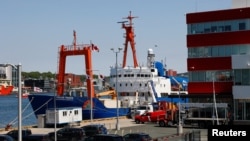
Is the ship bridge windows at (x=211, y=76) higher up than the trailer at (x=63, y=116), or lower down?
higher up

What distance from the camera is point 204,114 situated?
50750 millimetres

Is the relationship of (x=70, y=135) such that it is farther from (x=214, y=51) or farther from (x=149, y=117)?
(x=214, y=51)

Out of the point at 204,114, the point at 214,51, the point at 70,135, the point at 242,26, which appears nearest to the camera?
the point at 70,135

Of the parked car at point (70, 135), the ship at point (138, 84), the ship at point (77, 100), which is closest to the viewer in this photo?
the parked car at point (70, 135)

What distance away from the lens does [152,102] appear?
Result: 245 ft

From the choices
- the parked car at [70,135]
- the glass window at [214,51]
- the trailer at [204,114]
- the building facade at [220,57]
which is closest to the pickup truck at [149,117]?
the building facade at [220,57]

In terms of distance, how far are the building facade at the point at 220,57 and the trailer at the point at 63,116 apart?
43.5 feet

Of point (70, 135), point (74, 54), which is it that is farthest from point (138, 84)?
point (70, 135)

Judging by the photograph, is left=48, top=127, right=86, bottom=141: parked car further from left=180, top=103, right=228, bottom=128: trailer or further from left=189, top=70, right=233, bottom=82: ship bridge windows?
left=189, top=70, right=233, bottom=82: ship bridge windows

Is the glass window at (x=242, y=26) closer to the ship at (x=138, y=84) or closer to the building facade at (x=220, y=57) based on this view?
the building facade at (x=220, y=57)

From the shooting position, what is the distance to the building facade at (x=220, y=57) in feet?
165

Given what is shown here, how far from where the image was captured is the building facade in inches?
1985

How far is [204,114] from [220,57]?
23.4 ft

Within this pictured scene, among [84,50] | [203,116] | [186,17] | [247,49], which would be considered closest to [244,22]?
[247,49]
